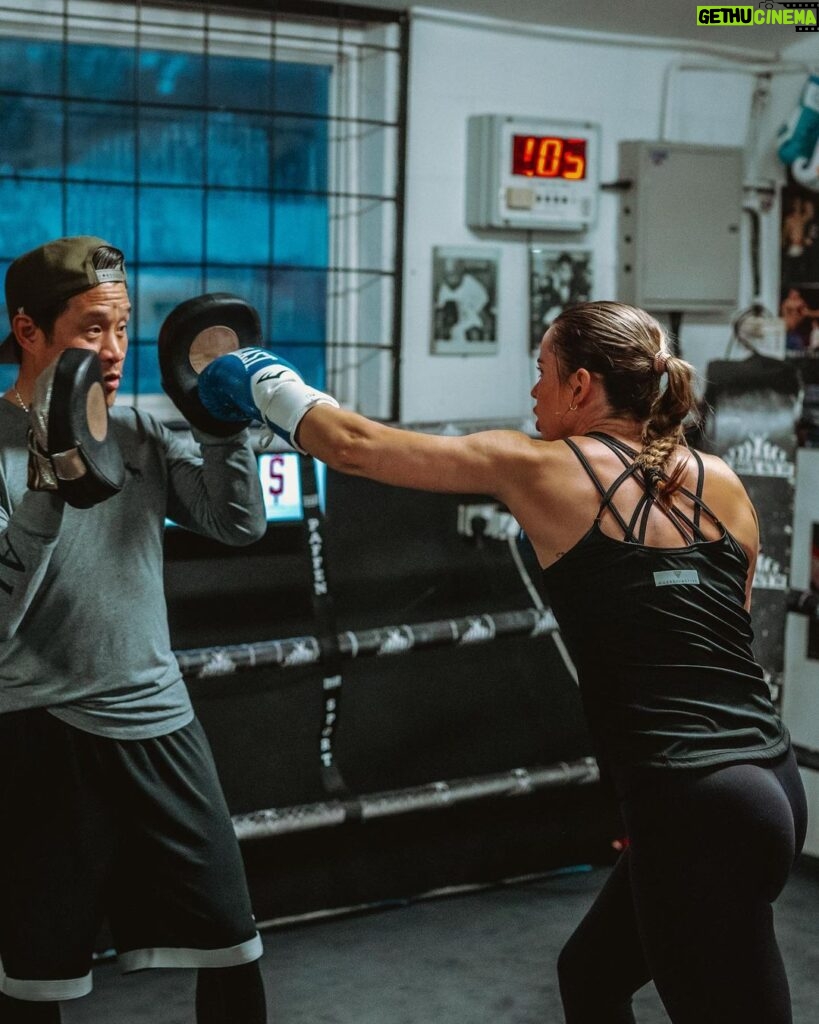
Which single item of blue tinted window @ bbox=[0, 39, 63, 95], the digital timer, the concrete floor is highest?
blue tinted window @ bbox=[0, 39, 63, 95]

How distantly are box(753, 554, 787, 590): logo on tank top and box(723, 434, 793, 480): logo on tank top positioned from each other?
224 mm

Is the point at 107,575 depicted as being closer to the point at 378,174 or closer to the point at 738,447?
the point at 378,174

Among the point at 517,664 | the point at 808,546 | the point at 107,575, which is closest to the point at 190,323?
the point at 107,575

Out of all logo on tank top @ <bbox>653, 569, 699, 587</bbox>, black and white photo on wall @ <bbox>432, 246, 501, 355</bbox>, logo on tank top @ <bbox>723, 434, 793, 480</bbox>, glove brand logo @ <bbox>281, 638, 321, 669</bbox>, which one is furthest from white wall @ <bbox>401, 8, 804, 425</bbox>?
logo on tank top @ <bbox>653, 569, 699, 587</bbox>

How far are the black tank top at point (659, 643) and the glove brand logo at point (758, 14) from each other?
2.20 m

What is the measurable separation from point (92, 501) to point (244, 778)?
56.7 inches

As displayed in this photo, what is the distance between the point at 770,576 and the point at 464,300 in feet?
3.57

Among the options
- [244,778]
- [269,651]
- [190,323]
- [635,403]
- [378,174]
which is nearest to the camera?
[635,403]

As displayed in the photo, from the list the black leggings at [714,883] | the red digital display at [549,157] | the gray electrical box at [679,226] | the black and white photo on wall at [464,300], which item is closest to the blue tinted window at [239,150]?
the black and white photo on wall at [464,300]

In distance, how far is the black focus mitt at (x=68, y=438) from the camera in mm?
1778

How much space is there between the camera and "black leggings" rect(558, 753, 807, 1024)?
1.71m

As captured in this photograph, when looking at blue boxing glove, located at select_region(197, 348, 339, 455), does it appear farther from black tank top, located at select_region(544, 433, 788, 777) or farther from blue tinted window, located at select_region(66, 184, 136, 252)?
blue tinted window, located at select_region(66, 184, 136, 252)

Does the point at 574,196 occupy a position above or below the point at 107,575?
above

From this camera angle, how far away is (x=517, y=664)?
354 centimetres
